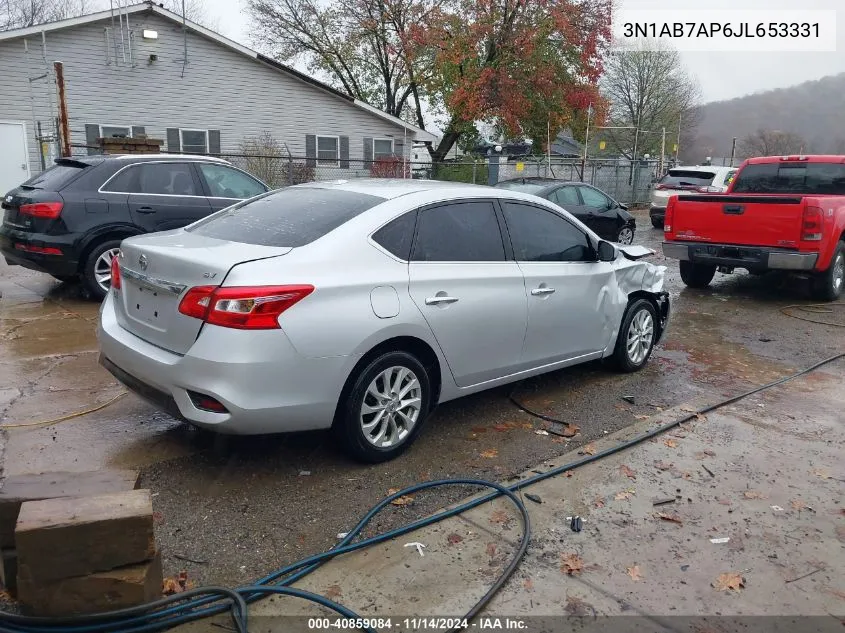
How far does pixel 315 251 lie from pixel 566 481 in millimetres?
1909

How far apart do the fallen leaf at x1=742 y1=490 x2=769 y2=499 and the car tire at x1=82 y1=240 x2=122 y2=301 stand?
6.66 metres

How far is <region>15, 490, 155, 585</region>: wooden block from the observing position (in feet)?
8.27

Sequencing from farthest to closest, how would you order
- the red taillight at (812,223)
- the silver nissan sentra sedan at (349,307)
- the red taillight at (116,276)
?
the red taillight at (812,223) → the red taillight at (116,276) → the silver nissan sentra sedan at (349,307)

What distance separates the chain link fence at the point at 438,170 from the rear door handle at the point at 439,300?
991cm

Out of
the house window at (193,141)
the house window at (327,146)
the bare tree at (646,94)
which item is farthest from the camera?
the bare tree at (646,94)

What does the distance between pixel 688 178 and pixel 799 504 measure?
1773cm

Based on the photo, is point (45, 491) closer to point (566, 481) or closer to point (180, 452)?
point (180, 452)

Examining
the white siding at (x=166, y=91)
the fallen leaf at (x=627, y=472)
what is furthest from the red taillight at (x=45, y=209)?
the white siding at (x=166, y=91)

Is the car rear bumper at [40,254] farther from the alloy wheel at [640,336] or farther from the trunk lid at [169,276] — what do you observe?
the alloy wheel at [640,336]

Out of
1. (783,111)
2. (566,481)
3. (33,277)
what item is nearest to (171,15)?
(33,277)

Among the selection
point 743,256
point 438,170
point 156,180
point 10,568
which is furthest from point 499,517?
point 438,170

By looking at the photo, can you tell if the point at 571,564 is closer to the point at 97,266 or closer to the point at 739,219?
the point at 97,266

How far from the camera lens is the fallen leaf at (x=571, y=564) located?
10.4 ft

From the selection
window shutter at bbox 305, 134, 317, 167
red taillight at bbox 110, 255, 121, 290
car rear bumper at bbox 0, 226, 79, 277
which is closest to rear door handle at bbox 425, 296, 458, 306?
red taillight at bbox 110, 255, 121, 290
